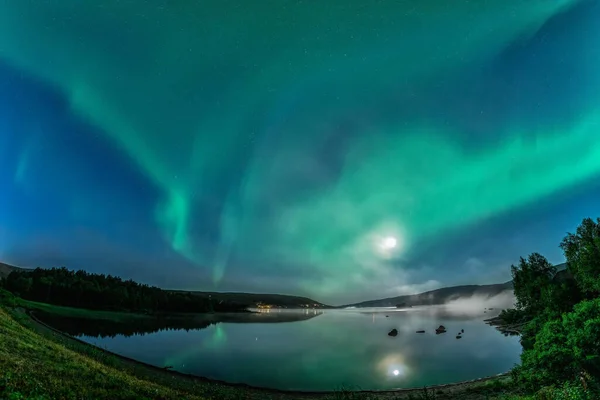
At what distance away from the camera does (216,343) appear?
90.3m

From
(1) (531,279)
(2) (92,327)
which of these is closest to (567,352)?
(1) (531,279)

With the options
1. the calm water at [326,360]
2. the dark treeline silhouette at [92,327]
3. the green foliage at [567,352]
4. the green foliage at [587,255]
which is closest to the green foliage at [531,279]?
the calm water at [326,360]

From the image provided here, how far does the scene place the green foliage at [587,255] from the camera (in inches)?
2194

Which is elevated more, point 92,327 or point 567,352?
point 567,352

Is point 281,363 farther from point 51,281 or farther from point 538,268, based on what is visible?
point 51,281

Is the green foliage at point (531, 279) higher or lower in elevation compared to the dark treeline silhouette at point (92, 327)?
higher

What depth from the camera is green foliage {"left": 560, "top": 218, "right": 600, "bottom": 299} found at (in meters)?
55.7

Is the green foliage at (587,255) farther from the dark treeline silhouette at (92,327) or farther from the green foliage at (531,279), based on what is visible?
the dark treeline silhouette at (92,327)

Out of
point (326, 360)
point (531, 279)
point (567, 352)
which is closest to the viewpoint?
point (567, 352)

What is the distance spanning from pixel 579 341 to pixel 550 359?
2.00 m

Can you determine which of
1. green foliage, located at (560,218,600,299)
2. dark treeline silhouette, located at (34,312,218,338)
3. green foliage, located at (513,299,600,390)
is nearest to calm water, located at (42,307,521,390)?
dark treeline silhouette, located at (34,312,218,338)

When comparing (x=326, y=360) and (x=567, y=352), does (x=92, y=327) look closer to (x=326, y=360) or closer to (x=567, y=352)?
(x=326, y=360)

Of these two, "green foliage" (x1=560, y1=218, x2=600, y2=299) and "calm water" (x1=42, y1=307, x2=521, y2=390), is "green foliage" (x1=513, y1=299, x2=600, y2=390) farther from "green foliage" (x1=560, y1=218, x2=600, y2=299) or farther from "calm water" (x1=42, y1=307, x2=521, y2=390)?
"green foliage" (x1=560, y1=218, x2=600, y2=299)

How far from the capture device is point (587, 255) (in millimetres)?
58094
